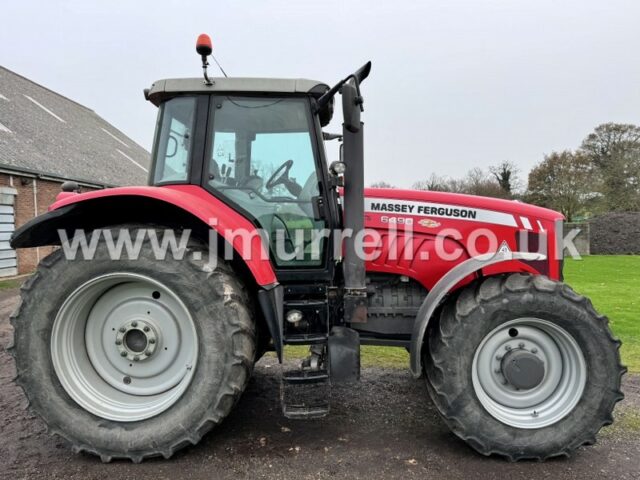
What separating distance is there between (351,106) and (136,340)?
199 cm

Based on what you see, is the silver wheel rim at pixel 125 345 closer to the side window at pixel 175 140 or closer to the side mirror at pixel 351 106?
the side window at pixel 175 140

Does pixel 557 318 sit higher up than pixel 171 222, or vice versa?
pixel 171 222

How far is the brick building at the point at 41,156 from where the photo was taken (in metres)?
12.4

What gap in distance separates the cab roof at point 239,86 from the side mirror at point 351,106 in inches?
18.2

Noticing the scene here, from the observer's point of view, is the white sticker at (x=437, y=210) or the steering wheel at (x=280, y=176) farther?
the white sticker at (x=437, y=210)

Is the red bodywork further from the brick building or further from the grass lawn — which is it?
the brick building

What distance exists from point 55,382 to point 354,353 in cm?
186

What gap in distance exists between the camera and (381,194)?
340 cm

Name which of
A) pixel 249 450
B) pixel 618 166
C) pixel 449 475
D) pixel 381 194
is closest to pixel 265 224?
pixel 381 194

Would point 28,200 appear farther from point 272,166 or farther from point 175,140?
point 272,166

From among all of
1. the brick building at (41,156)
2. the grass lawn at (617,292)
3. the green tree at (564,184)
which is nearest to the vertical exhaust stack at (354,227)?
the grass lawn at (617,292)

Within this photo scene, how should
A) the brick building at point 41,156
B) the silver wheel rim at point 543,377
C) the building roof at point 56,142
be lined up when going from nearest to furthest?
the silver wheel rim at point 543,377 → the brick building at point 41,156 → the building roof at point 56,142

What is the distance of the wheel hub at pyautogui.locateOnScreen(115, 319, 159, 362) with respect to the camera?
282 cm

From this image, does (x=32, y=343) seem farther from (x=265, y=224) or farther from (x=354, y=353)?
(x=354, y=353)
